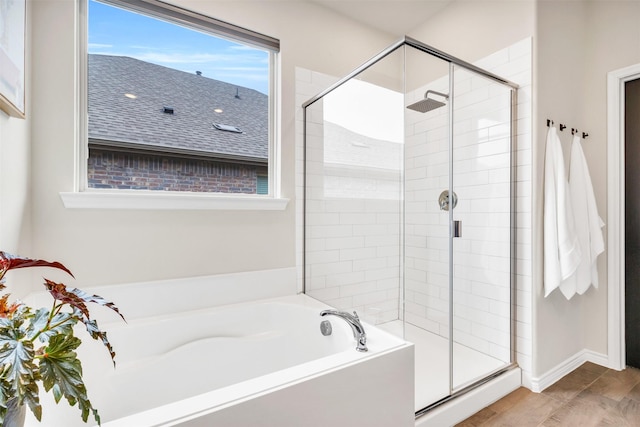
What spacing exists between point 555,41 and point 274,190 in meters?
2.07

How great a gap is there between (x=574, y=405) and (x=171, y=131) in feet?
9.22

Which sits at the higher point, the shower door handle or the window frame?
the window frame

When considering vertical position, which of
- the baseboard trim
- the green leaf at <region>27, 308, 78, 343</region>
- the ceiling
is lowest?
the baseboard trim

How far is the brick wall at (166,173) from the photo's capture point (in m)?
1.76

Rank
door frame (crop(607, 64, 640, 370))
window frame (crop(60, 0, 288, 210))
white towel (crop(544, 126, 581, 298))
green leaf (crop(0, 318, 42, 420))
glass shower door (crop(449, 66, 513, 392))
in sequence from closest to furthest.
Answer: green leaf (crop(0, 318, 42, 420)) < window frame (crop(60, 0, 288, 210)) < white towel (crop(544, 126, 581, 298)) < glass shower door (crop(449, 66, 513, 392)) < door frame (crop(607, 64, 640, 370))

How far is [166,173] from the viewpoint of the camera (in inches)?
75.3

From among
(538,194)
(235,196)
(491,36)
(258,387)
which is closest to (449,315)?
(538,194)

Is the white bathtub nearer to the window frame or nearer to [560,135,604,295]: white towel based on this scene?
the window frame

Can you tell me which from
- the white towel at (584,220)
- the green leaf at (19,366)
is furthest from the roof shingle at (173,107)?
the white towel at (584,220)

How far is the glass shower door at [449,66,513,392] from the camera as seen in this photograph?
2018 mm

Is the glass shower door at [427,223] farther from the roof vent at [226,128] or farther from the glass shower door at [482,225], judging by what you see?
the roof vent at [226,128]

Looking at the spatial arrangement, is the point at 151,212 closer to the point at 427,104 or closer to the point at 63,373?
the point at 63,373

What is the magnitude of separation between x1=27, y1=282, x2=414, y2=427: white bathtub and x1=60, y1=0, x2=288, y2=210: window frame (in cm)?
63

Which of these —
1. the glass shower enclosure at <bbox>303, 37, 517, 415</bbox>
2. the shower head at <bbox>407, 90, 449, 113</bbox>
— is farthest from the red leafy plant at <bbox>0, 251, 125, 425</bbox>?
the shower head at <bbox>407, 90, 449, 113</bbox>
